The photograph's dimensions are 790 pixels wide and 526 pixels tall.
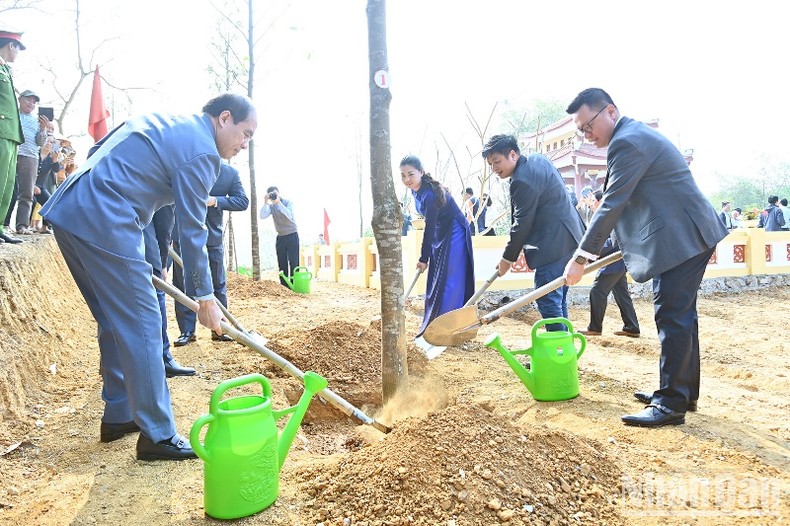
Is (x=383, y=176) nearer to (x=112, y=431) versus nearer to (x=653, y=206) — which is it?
(x=653, y=206)

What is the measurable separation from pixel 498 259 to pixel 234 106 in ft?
18.2

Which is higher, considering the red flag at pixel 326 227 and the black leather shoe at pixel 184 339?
the red flag at pixel 326 227

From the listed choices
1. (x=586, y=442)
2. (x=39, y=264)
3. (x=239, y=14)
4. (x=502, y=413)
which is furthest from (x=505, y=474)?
(x=239, y=14)

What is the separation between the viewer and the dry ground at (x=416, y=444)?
172 cm

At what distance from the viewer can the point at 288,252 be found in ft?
29.9

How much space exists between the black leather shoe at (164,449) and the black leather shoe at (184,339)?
7.63 feet

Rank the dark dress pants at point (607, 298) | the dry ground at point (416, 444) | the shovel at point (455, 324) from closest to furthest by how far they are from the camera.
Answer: the dry ground at point (416, 444) → the shovel at point (455, 324) → the dark dress pants at point (607, 298)

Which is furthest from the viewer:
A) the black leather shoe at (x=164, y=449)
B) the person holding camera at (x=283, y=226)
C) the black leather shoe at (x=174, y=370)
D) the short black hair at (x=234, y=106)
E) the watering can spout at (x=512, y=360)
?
the person holding camera at (x=283, y=226)

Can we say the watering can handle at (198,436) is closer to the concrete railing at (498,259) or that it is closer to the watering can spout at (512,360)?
the watering can spout at (512,360)

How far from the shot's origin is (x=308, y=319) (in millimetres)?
6141

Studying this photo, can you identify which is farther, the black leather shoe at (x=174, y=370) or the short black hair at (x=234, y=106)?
the black leather shoe at (x=174, y=370)

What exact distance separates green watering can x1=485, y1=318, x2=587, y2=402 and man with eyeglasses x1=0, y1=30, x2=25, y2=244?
3.82 meters

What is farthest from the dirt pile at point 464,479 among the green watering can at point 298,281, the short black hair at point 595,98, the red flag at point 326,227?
the red flag at point 326,227

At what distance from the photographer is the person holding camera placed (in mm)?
8719
